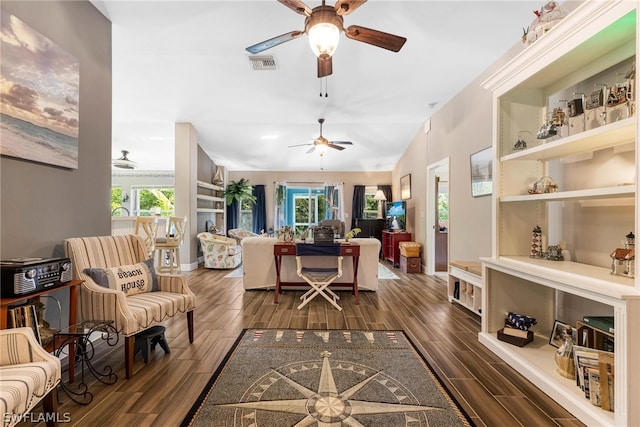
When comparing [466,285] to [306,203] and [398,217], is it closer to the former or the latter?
[398,217]

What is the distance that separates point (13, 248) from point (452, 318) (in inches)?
155

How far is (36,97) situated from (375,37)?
8.18 feet

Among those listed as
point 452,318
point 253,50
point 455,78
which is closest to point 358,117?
point 455,78

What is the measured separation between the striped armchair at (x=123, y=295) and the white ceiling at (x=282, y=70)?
2261 millimetres

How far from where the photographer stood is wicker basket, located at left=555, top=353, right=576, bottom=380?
1.89m

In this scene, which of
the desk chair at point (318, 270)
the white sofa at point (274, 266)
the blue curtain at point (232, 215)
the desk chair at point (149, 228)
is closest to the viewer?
the desk chair at point (318, 270)

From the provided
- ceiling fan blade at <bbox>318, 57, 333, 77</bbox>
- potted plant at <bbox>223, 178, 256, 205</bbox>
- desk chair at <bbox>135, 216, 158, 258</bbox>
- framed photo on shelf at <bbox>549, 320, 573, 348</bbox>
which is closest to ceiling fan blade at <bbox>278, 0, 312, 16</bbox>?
ceiling fan blade at <bbox>318, 57, 333, 77</bbox>

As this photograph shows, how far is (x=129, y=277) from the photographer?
237 centimetres

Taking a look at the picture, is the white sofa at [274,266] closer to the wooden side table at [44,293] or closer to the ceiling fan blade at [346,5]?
the wooden side table at [44,293]

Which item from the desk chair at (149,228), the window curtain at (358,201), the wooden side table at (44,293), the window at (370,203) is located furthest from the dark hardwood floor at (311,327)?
the window at (370,203)

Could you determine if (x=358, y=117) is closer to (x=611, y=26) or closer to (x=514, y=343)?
(x=611, y=26)

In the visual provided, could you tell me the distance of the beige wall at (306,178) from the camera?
9164mm

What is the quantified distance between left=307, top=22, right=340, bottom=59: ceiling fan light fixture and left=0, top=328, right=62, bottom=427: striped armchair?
2376 millimetres

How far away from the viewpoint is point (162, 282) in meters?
2.60
